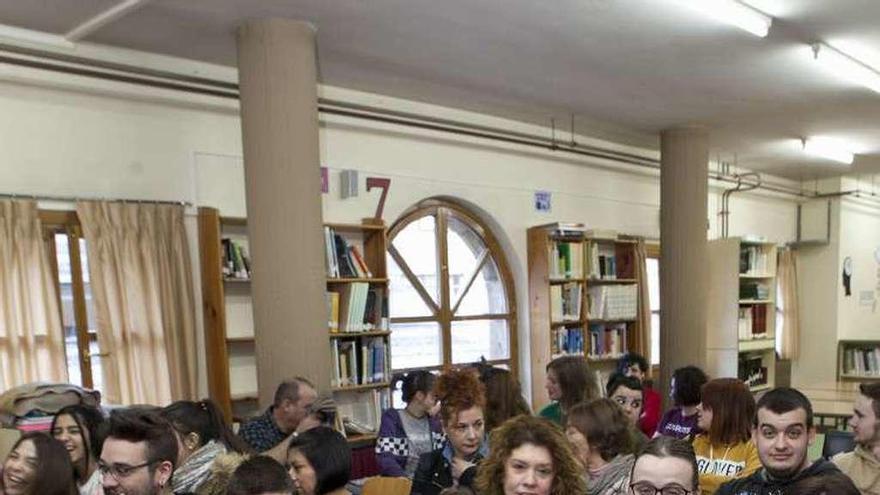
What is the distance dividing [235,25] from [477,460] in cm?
277

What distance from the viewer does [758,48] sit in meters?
4.49

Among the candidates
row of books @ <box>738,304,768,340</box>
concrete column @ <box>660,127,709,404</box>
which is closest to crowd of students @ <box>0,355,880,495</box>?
concrete column @ <box>660,127,709,404</box>

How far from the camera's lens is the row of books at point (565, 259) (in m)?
6.46

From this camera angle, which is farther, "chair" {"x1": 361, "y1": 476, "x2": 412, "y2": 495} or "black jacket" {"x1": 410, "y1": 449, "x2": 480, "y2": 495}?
"chair" {"x1": 361, "y1": 476, "x2": 412, "y2": 495}

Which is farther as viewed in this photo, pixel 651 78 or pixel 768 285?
pixel 768 285

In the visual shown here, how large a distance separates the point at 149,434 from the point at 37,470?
1.55 ft

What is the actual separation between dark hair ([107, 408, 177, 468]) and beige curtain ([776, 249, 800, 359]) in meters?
9.45

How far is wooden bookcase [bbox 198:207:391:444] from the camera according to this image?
4418mm

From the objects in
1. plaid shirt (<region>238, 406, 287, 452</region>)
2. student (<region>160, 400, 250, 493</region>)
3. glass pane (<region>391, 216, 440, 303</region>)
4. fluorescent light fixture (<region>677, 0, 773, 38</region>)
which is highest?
fluorescent light fixture (<region>677, 0, 773, 38</region>)

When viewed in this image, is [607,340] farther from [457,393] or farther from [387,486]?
[457,393]

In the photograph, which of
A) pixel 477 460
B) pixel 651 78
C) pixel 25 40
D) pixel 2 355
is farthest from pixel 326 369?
pixel 651 78

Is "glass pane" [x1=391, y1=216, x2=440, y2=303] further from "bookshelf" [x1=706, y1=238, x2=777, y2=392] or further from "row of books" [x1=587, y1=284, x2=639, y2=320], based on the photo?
"bookshelf" [x1=706, y1=238, x2=777, y2=392]

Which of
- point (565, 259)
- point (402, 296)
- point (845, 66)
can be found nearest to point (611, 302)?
point (565, 259)

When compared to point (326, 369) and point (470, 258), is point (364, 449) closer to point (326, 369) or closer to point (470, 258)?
point (326, 369)
